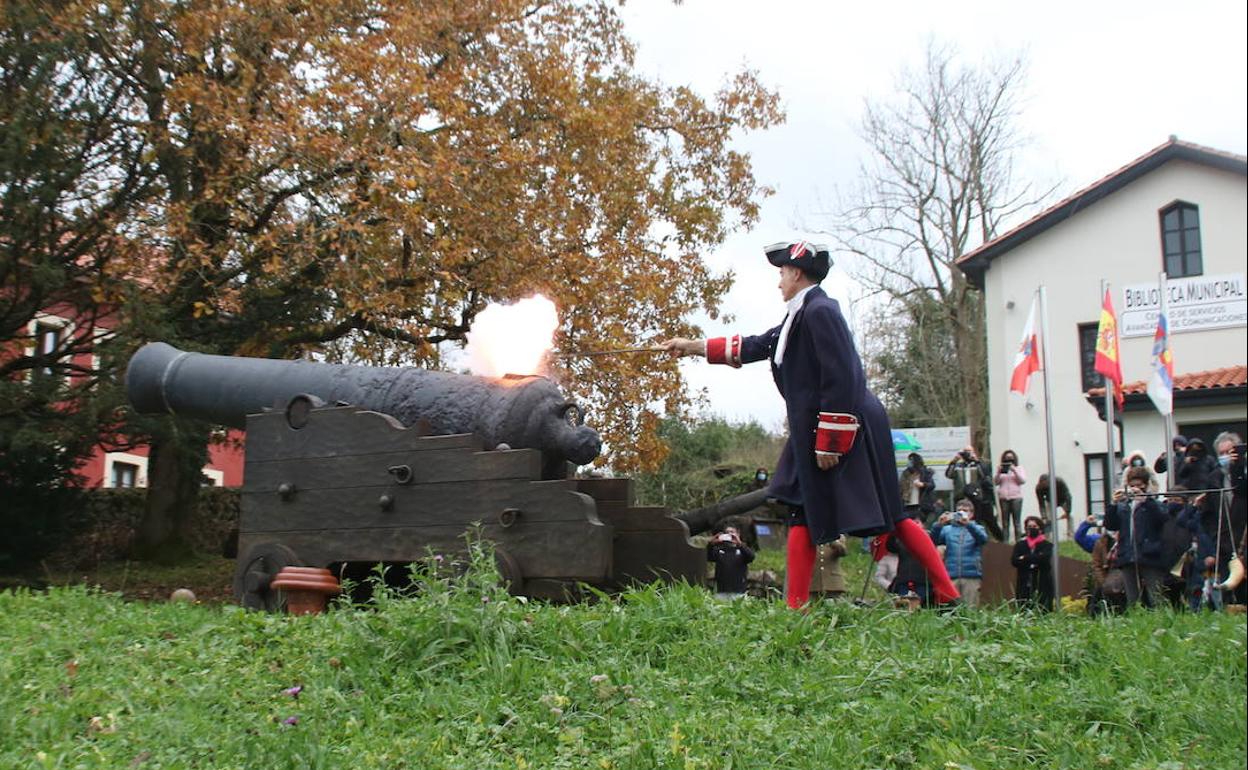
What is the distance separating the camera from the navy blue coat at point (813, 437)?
228 inches

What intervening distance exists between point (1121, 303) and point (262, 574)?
23481mm

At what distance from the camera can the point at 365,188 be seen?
48.4 feet

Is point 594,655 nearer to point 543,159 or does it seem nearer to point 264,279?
point 264,279

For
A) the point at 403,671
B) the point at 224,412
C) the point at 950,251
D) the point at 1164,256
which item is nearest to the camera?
the point at 403,671

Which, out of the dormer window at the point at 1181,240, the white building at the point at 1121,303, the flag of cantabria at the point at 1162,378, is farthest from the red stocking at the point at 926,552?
the dormer window at the point at 1181,240

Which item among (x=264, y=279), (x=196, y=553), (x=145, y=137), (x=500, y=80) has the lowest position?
(x=196, y=553)

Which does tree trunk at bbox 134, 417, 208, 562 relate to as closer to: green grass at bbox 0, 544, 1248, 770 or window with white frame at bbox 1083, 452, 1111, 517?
green grass at bbox 0, 544, 1248, 770

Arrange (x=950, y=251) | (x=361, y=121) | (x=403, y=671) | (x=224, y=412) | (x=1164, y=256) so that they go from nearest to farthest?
1. (x=403, y=671)
2. (x=224, y=412)
3. (x=361, y=121)
4. (x=1164, y=256)
5. (x=950, y=251)

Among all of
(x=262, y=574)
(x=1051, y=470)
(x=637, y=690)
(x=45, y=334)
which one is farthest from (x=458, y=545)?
(x=45, y=334)

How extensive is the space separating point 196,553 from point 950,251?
74.4ft

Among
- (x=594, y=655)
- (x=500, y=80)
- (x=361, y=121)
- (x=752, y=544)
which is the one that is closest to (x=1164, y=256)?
(x=752, y=544)

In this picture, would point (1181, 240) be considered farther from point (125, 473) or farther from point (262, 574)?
point (125, 473)

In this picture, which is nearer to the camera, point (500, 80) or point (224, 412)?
point (224, 412)

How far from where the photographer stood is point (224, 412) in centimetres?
884
